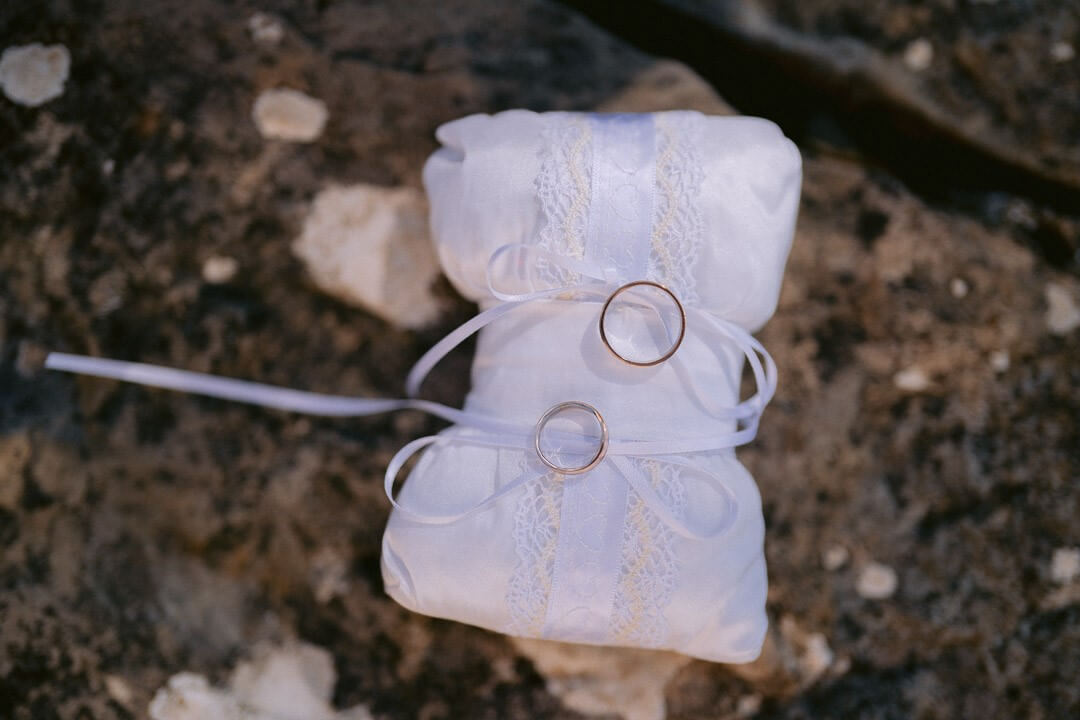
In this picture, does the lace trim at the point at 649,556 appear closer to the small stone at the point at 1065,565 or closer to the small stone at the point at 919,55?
the small stone at the point at 1065,565

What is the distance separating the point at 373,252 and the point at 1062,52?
121 cm

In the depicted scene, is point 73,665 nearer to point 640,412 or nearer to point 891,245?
point 640,412

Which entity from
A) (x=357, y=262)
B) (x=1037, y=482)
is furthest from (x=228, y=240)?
(x=1037, y=482)

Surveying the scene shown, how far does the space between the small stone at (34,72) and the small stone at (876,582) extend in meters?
1.49

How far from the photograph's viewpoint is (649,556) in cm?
92

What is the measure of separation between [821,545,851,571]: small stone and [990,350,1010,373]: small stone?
1.29ft

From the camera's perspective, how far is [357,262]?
115 cm

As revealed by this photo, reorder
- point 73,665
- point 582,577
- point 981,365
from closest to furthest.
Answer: point 582,577 < point 73,665 < point 981,365

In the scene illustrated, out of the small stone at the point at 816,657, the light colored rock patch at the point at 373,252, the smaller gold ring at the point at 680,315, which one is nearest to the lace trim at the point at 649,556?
the smaller gold ring at the point at 680,315

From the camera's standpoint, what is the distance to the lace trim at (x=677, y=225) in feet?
3.07

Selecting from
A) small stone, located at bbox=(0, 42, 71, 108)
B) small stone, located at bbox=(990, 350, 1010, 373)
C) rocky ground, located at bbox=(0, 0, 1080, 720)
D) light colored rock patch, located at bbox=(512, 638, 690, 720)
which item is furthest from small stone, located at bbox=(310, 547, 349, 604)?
small stone, located at bbox=(990, 350, 1010, 373)

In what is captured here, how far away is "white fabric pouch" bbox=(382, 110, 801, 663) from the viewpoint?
0.93 m

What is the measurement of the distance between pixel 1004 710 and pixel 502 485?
878 mm

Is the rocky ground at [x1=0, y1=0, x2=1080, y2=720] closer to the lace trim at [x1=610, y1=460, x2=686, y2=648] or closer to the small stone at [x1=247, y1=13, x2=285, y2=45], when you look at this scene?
the small stone at [x1=247, y1=13, x2=285, y2=45]
